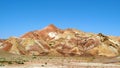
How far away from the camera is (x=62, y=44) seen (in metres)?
108

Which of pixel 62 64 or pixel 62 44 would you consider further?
pixel 62 44

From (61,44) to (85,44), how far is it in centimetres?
844

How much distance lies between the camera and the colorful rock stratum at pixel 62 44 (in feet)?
343

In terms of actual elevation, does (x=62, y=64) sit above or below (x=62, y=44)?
below

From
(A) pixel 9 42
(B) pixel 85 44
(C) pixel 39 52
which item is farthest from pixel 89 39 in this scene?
(A) pixel 9 42

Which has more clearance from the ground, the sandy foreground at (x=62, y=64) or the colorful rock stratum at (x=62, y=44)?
the colorful rock stratum at (x=62, y=44)

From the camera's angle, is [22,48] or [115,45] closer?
[22,48]

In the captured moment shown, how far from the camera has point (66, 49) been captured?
349ft

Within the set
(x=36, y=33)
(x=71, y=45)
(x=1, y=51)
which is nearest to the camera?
(x=1, y=51)

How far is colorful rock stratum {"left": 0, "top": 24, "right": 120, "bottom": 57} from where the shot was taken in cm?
10447

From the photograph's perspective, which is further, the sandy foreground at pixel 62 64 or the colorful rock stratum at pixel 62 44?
the colorful rock stratum at pixel 62 44

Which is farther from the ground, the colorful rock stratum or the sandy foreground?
the colorful rock stratum

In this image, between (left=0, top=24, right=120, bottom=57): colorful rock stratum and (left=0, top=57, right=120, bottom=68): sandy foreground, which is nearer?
(left=0, top=57, right=120, bottom=68): sandy foreground

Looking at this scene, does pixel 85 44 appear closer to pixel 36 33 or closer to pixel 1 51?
pixel 36 33
